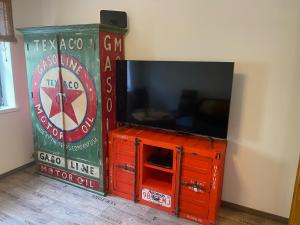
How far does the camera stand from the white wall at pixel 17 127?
2734 mm

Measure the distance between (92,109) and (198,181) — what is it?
122cm

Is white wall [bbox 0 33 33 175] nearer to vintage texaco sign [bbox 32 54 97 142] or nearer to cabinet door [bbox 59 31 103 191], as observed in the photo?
vintage texaco sign [bbox 32 54 97 142]

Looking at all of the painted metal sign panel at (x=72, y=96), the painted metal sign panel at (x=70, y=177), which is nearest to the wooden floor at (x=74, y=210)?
the painted metal sign panel at (x=70, y=177)

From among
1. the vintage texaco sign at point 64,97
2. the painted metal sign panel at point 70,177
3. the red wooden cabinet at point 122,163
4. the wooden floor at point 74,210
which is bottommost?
the wooden floor at point 74,210

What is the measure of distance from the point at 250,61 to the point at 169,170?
1.19 metres

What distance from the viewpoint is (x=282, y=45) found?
1855 millimetres

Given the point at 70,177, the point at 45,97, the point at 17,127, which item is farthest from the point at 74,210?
the point at 17,127

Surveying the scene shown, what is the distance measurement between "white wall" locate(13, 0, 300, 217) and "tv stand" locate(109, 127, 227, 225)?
272 mm

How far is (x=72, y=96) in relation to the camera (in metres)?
2.41

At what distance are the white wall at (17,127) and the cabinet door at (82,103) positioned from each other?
2.55 feet

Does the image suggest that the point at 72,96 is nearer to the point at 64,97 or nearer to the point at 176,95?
the point at 64,97

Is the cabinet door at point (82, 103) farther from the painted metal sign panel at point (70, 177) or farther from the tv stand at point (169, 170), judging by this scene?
the tv stand at point (169, 170)

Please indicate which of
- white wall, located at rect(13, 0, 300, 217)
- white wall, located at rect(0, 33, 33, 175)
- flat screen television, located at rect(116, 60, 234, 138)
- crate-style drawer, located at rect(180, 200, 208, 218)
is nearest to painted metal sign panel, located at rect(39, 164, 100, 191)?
white wall, located at rect(0, 33, 33, 175)

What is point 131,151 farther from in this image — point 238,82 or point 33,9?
point 33,9
